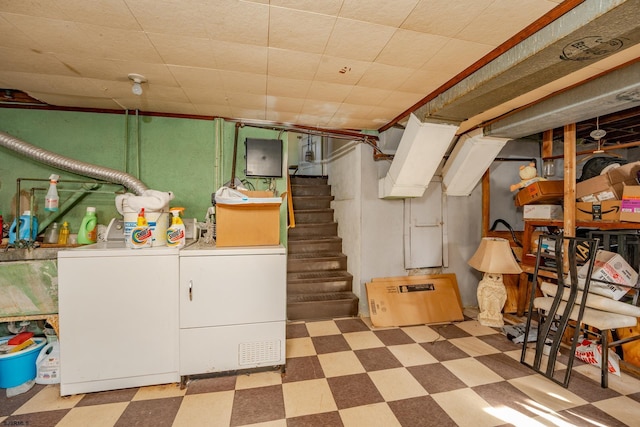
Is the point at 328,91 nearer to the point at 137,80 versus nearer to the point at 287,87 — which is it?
the point at 287,87

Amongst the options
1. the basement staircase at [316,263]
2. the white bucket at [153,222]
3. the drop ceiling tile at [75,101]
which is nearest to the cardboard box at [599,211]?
the basement staircase at [316,263]

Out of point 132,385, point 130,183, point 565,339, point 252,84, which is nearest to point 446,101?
point 252,84

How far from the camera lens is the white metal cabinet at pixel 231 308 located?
6.74 ft

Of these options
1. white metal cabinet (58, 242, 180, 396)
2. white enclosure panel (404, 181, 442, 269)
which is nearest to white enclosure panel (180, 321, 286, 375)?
white metal cabinet (58, 242, 180, 396)

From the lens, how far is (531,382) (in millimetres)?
2137

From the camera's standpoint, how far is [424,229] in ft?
12.0

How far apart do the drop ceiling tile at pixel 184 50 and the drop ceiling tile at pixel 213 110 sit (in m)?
0.77

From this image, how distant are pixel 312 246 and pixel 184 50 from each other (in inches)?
112

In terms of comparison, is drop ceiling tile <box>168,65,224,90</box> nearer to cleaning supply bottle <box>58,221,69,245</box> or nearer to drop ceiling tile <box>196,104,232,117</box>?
drop ceiling tile <box>196,104,232,117</box>

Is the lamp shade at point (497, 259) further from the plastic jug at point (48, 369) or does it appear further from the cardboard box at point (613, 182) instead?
the plastic jug at point (48, 369)

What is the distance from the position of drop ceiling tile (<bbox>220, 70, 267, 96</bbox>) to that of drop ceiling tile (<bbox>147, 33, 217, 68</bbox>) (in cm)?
17

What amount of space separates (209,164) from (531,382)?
3.61m

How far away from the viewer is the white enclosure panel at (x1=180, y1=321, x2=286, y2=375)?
2.06 m

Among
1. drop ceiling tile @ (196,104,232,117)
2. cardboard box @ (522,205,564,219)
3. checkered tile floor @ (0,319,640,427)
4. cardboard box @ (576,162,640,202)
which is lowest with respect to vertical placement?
checkered tile floor @ (0,319,640,427)
